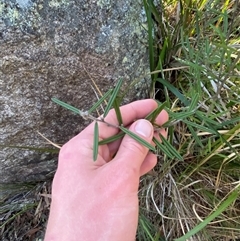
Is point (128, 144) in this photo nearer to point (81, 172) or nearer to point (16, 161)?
point (81, 172)

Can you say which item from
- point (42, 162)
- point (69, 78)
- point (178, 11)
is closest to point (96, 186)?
point (69, 78)

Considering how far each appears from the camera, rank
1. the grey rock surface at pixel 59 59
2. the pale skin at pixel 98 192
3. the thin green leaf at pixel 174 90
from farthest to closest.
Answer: the thin green leaf at pixel 174 90
the grey rock surface at pixel 59 59
the pale skin at pixel 98 192

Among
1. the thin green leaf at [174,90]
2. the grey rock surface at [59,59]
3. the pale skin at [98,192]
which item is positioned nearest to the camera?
the pale skin at [98,192]

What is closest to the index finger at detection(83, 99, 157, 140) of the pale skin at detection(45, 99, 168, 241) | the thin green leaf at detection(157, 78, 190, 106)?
the pale skin at detection(45, 99, 168, 241)

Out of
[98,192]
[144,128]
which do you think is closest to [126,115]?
[144,128]

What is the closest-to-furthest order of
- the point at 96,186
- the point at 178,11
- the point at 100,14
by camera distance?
the point at 96,186 < the point at 100,14 < the point at 178,11

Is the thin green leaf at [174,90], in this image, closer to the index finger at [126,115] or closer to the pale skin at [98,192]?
the index finger at [126,115]

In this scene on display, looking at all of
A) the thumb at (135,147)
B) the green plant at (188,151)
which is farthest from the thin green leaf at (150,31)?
the thumb at (135,147)
